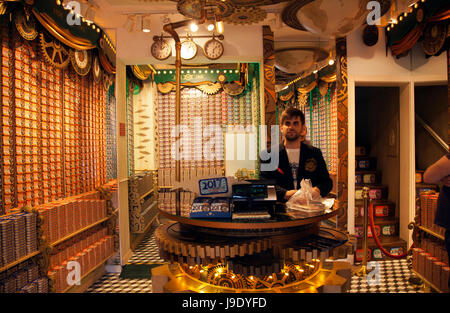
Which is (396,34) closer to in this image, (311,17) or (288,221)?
(311,17)

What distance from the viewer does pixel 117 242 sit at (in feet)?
14.4

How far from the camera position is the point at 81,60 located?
A: 12.3 ft

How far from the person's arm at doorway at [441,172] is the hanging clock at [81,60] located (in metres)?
4.03

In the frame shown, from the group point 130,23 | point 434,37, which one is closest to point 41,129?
point 130,23

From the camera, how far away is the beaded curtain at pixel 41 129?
274 cm

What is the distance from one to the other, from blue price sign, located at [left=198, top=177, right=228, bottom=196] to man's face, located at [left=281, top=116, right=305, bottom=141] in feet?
3.23

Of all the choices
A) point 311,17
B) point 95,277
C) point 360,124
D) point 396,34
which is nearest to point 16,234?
point 95,277

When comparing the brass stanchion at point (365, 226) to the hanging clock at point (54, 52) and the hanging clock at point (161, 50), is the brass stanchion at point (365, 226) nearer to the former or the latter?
the hanging clock at point (161, 50)

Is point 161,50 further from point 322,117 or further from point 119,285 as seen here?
point 119,285

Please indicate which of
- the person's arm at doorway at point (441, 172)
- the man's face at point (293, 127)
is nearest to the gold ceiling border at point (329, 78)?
the man's face at point (293, 127)

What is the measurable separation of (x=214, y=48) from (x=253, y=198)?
2947 mm

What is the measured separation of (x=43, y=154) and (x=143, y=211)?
2.55 m

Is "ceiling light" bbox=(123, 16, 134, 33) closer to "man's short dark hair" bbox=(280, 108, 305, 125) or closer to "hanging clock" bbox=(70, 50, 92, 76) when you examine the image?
"hanging clock" bbox=(70, 50, 92, 76)

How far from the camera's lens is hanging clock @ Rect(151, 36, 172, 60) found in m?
4.16
